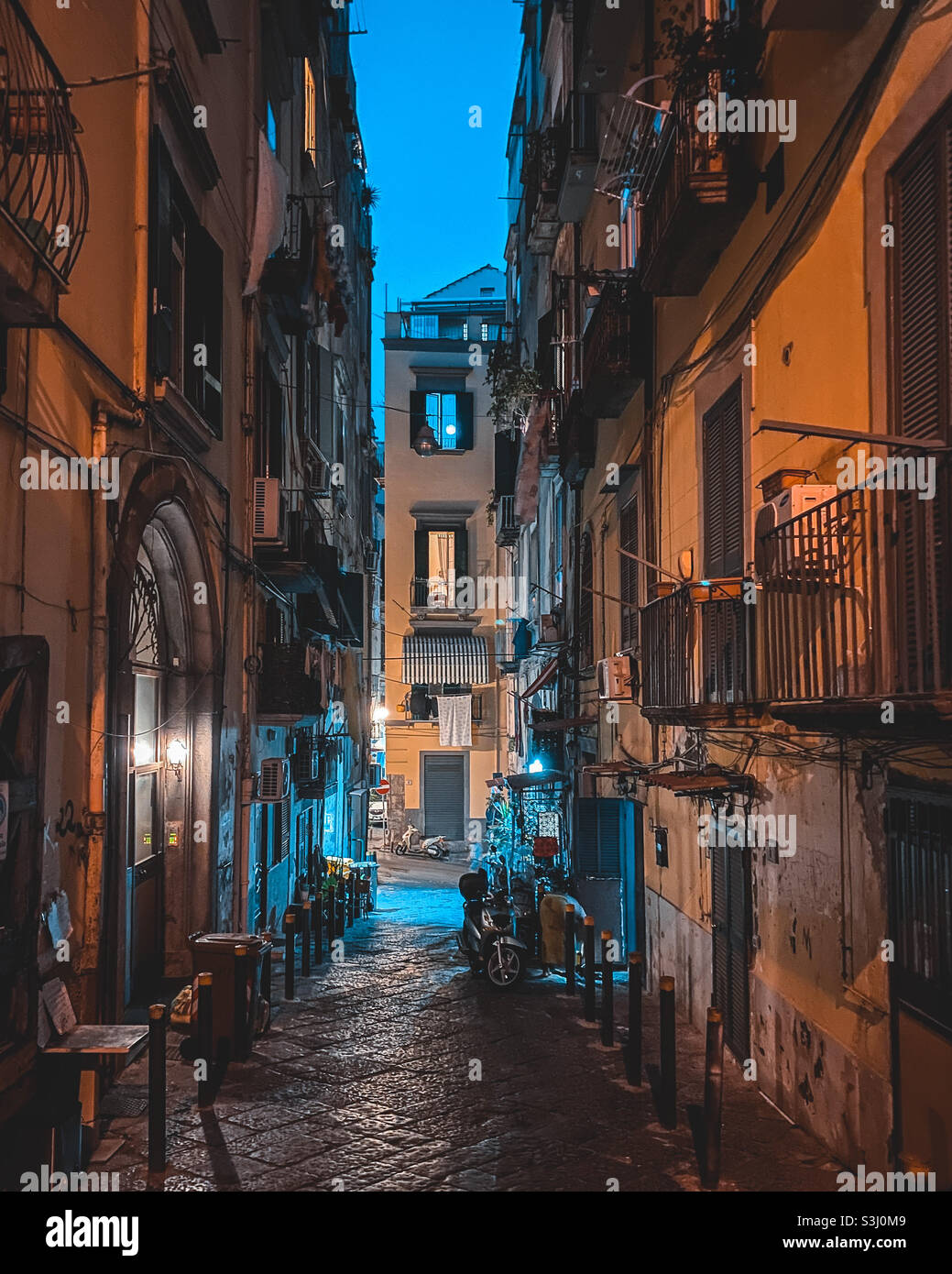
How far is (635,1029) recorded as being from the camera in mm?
8672

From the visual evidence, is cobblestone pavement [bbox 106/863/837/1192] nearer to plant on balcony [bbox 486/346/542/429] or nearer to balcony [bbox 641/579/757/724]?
balcony [bbox 641/579/757/724]

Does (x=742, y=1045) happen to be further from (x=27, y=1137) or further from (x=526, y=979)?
(x=27, y=1137)

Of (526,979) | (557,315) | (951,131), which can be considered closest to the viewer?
(951,131)

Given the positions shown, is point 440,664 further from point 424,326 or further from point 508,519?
point 424,326

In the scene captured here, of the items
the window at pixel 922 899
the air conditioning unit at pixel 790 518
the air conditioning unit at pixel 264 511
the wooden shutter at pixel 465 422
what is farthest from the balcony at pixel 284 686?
the wooden shutter at pixel 465 422

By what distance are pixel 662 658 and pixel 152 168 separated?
6.58 metres

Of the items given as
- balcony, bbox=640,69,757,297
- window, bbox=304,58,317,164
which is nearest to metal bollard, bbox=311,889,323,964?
balcony, bbox=640,69,757,297

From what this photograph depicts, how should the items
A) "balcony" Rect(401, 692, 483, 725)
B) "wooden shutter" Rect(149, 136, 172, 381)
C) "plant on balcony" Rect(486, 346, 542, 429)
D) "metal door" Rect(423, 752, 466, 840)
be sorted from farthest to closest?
"metal door" Rect(423, 752, 466, 840) < "balcony" Rect(401, 692, 483, 725) < "plant on balcony" Rect(486, 346, 542, 429) < "wooden shutter" Rect(149, 136, 172, 381)

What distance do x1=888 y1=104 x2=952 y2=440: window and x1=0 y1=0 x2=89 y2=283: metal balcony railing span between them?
16.0 ft

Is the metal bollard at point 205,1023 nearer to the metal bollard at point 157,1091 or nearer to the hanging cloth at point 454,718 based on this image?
the metal bollard at point 157,1091

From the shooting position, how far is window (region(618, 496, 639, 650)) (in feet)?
45.5
